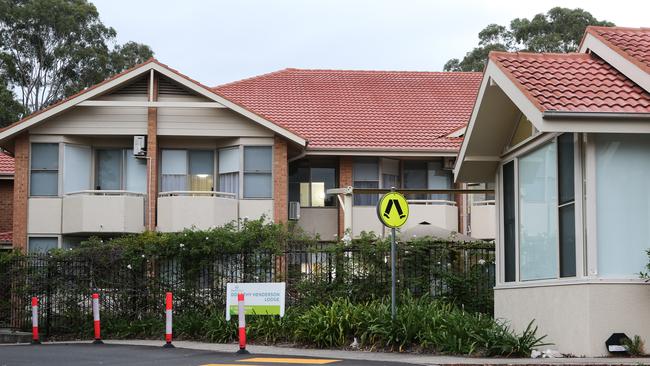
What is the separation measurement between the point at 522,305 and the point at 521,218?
1480mm

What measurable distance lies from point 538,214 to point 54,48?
143 feet

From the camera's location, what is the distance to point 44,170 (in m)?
30.7

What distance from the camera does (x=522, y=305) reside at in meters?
17.2

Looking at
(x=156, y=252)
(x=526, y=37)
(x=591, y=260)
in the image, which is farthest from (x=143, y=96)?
(x=526, y=37)

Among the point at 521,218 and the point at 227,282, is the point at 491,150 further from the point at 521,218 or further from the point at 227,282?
the point at 227,282

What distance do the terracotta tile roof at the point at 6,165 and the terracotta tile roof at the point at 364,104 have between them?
25.2 ft

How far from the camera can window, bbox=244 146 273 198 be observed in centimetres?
3089

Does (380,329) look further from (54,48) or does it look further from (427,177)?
(54,48)

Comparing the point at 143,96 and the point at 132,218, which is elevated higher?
the point at 143,96

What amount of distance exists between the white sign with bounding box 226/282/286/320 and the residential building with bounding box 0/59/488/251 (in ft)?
29.6

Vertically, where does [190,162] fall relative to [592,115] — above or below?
above

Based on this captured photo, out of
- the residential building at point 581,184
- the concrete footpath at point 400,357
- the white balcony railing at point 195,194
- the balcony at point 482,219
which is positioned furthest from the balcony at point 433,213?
the residential building at point 581,184

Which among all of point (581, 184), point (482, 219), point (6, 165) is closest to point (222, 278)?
point (581, 184)

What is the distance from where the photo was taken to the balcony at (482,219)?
32438 millimetres
